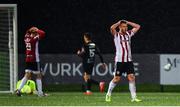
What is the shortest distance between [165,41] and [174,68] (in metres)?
1.76

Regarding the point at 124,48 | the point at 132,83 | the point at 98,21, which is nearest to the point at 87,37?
the point at 98,21

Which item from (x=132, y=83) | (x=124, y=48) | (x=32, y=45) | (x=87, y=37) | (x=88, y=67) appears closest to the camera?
(x=132, y=83)

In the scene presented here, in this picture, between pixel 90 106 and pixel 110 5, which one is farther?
pixel 110 5

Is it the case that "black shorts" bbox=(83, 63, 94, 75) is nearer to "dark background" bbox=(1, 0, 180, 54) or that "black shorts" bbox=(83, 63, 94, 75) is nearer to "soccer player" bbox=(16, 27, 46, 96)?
"soccer player" bbox=(16, 27, 46, 96)

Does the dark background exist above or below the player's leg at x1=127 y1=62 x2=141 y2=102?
above

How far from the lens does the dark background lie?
1117 inches

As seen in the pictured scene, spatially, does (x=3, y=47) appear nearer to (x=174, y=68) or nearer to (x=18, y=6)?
(x=18, y=6)

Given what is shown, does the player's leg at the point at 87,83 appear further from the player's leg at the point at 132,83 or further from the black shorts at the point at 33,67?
the player's leg at the point at 132,83

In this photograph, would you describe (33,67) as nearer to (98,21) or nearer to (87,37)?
(87,37)

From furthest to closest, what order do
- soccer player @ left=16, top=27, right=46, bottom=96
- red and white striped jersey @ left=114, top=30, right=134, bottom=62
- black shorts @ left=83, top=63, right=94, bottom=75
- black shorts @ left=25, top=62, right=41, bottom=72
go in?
1. black shorts @ left=83, top=63, right=94, bottom=75
2. black shorts @ left=25, top=62, right=41, bottom=72
3. soccer player @ left=16, top=27, right=46, bottom=96
4. red and white striped jersey @ left=114, top=30, right=134, bottom=62

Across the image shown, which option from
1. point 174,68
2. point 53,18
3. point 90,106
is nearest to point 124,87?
point 174,68

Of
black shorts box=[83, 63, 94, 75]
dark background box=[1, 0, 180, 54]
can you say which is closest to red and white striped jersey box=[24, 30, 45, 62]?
black shorts box=[83, 63, 94, 75]

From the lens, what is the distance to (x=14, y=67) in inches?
1046

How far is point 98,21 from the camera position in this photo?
2853 centimetres
